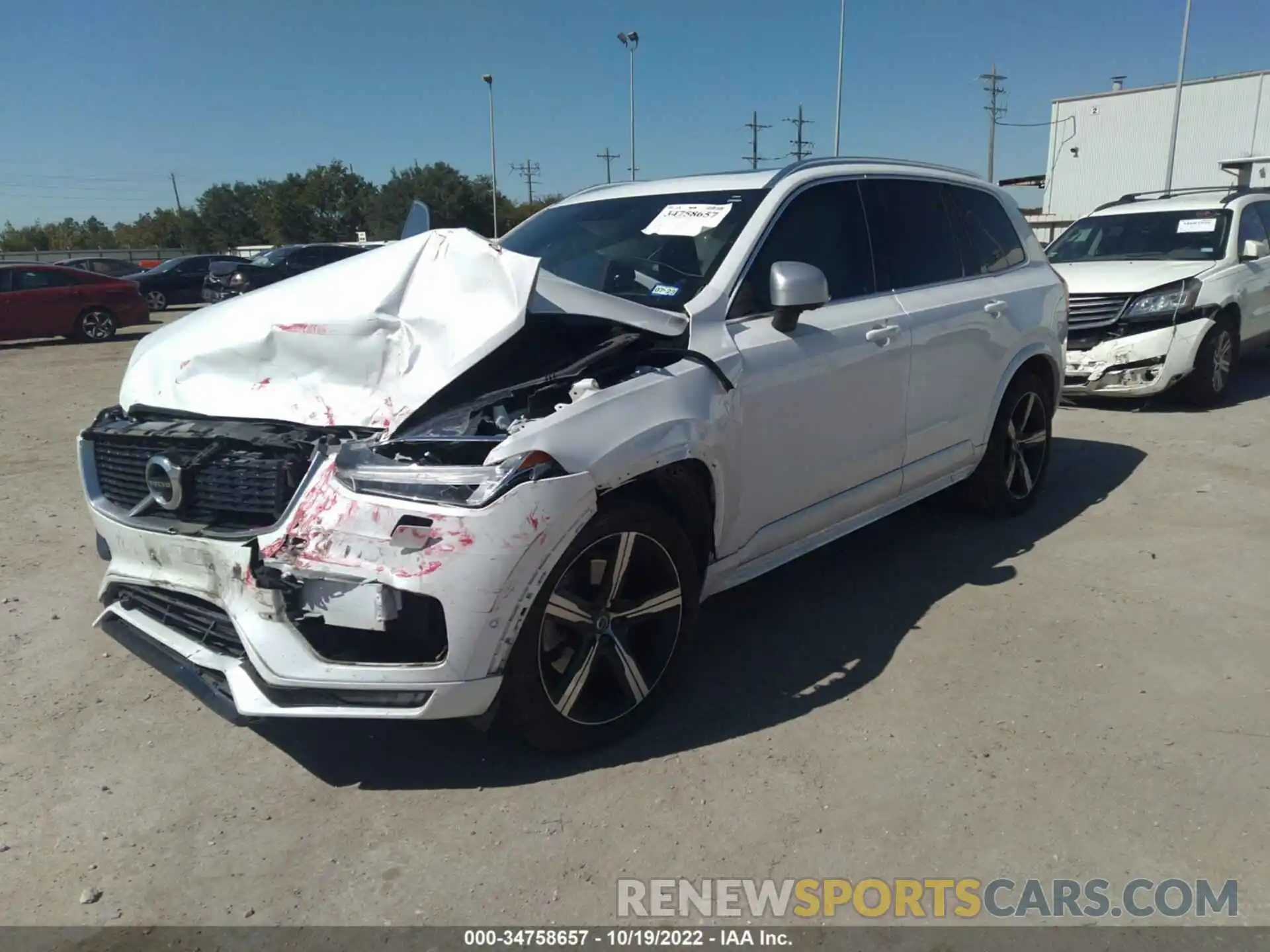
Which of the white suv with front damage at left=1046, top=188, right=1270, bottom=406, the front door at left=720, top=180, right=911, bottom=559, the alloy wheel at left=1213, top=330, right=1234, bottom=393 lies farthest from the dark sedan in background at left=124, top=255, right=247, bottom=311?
the front door at left=720, top=180, right=911, bottom=559

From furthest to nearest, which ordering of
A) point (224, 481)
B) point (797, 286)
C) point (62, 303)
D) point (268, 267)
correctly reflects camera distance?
point (268, 267), point (62, 303), point (797, 286), point (224, 481)

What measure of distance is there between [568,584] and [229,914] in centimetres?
130

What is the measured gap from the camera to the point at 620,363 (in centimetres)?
342

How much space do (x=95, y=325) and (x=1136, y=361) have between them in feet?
56.0

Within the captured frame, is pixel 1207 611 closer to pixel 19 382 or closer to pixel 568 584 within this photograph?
pixel 568 584

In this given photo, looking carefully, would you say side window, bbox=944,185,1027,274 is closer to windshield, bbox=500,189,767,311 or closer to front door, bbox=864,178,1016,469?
front door, bbox=864,178,1016,469

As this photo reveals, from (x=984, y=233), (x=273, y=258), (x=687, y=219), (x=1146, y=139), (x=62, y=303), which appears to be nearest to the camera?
(x=687, y=219)

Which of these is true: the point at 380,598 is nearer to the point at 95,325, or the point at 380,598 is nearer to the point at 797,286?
the point at 797,286

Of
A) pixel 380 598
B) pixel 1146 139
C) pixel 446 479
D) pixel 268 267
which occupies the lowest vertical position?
pixel 380 598

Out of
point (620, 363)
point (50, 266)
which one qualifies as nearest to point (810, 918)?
point (620, 363)

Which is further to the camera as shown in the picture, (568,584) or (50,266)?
(50,266)

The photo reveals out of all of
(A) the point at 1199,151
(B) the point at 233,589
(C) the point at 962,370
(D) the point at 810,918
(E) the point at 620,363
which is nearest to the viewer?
(D) the point at 810,918

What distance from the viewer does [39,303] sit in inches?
663

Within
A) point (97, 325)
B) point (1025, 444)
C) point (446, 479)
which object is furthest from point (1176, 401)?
point (97, 325)
